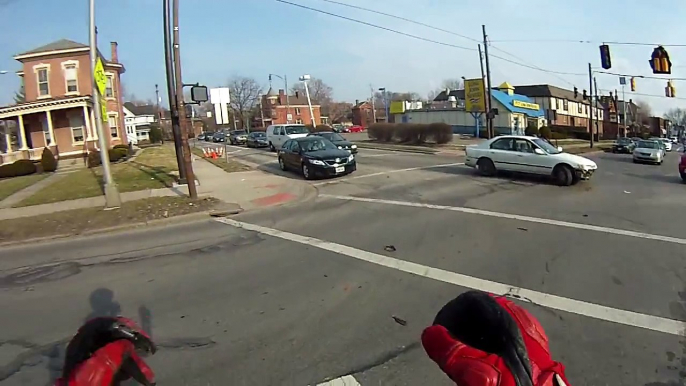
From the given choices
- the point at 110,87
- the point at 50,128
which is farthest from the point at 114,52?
the point at 50,128

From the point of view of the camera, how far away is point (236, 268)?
6359mm

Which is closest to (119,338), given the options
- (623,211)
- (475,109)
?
(623,211)

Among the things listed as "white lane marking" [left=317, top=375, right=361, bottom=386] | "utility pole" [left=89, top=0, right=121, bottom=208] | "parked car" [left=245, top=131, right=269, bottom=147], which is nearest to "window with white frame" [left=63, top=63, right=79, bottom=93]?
"parked car" [left=245, top=131, right=269, bottom=147]

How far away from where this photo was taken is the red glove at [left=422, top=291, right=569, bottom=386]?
3.97ft

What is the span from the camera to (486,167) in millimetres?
16062

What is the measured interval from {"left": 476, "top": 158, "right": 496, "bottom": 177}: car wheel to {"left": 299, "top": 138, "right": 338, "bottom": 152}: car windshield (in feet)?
18.8

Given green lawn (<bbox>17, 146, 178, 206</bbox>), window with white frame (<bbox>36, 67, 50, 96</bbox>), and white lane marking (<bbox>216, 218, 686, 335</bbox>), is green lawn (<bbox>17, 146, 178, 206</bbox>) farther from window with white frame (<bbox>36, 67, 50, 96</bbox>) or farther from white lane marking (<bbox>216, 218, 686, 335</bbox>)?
window with white frame (<bbox>36, 67, 50, 96</bbox>)

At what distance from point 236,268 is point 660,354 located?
4.91 meters

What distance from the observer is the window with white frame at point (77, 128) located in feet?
99.3

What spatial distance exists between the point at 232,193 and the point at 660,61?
65.6 ft

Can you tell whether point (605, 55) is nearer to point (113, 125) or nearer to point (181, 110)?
point (181, 110)

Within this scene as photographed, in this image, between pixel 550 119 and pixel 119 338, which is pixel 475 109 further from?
pixel 119 338

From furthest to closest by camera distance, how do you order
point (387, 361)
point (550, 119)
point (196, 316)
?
point (550, 119) < point (196, 316) < point (387, 361)

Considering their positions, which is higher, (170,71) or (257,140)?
(170,71)
